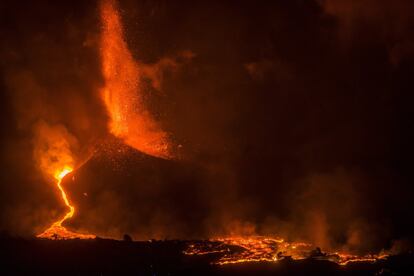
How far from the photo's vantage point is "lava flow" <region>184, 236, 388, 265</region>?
14008mm

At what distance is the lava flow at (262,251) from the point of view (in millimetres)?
14008

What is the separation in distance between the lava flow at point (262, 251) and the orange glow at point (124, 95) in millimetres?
5420

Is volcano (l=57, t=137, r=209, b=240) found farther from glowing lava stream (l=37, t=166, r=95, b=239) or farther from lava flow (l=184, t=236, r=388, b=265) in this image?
lava flow (l=184, t=236, r=388, b=265)

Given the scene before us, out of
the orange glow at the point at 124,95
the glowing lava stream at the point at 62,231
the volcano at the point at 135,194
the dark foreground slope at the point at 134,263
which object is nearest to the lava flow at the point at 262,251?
the dark foreground slope at the point at 134,263

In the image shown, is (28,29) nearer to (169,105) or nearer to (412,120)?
(169,105)

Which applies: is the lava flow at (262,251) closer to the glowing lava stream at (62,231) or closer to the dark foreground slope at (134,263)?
the dark foreground slope at (134,263)

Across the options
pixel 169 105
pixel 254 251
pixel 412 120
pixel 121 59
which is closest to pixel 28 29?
pixel 121 59

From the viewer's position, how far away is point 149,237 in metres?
15.7

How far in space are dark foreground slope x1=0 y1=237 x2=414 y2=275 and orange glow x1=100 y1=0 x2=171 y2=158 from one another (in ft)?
19.1

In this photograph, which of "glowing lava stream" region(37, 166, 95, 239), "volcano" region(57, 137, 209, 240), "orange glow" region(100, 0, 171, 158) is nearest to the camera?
"glowing lava stream" region(37, 166, 95, 239)

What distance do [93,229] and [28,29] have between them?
853 cm

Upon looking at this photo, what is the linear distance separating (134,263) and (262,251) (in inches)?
129

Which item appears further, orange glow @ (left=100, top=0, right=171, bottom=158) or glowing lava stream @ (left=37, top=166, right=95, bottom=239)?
orange glow @ (left=100, top=0, right=171, bottom=158)

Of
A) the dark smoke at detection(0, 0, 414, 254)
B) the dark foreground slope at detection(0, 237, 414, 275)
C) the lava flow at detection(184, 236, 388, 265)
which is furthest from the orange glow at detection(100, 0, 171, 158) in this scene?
the dark foreground slope at detection(0, 237, 414, 275)
